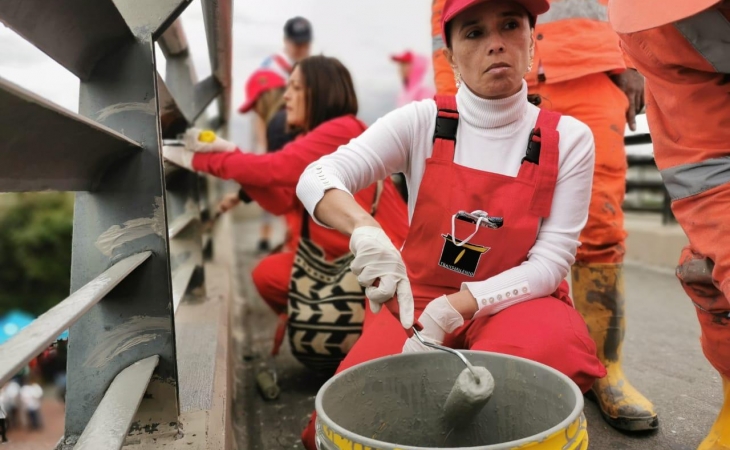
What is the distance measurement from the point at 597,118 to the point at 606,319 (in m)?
0.67

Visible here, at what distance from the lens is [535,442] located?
88 centimetres

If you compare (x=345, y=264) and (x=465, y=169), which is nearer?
(x=465, y=169)

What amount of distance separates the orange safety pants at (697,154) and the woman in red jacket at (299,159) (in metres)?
1.15

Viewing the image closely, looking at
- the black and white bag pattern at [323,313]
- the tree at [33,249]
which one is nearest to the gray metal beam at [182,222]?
the black and white bag pattern at [323,313]

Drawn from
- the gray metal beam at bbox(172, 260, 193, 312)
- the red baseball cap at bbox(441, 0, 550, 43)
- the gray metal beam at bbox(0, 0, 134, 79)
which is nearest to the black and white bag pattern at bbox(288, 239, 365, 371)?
the gray metal beam at bbox(172, 260, 193, 312)

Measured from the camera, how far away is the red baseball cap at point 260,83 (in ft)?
17.3

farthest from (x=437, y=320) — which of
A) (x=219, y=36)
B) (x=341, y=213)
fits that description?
(x=219, y=36)

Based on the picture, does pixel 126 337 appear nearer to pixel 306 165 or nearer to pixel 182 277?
pixel 182 277

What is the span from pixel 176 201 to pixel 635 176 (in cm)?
544

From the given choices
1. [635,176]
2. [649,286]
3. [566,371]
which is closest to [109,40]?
[566,371]

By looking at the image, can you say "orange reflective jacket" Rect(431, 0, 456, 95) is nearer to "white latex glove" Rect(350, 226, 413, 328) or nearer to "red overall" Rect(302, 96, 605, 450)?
"red overall" Rect(302, 96, 605, 450)

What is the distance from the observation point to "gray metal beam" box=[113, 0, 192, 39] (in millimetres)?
1344

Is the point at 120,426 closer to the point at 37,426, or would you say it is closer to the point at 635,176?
the point at 37,426

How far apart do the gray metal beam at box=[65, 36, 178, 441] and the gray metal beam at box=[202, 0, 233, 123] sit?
0.41 metres
